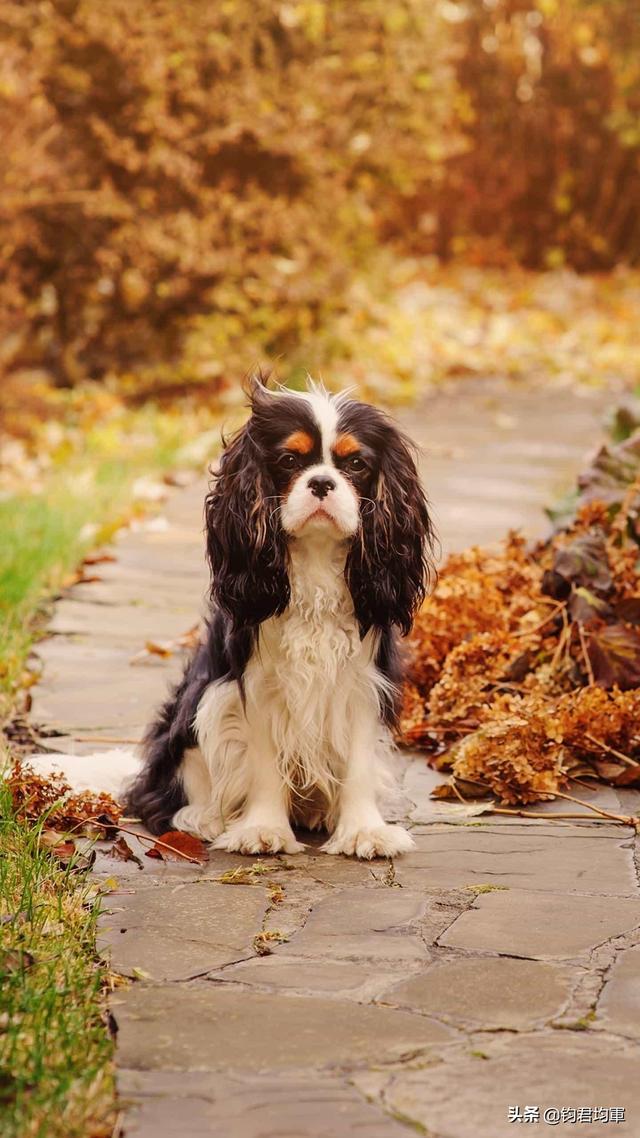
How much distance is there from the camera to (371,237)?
1166 centimetres

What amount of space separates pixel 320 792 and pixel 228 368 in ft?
22.3

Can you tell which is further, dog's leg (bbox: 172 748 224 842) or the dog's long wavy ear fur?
dog's leg (bbox: 172 748 224 842)

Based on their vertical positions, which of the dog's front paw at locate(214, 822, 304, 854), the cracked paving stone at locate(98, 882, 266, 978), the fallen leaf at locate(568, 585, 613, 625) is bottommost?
the cracked paving stone at locate(98, 882, 266, 978)

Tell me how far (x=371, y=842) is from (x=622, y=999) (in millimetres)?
1044

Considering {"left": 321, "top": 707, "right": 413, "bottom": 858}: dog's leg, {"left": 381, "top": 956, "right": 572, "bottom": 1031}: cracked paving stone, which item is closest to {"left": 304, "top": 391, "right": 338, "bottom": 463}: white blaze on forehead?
{"left": 321, "top": 707, "right": 413, "bottom": 858}: dog's leg

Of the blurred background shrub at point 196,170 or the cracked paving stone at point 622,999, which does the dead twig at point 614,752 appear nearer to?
the cracked paving stone at point 622,999

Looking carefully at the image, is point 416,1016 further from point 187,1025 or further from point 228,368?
point 228,368

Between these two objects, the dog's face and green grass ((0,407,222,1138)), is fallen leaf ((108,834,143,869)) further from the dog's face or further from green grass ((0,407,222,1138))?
the dog's face

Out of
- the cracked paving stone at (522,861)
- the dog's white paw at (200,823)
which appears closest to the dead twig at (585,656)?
the cracked paving stone at (522,861)

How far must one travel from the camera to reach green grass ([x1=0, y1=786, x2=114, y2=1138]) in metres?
2.44

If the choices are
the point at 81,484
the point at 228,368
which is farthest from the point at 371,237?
the point at 81,484

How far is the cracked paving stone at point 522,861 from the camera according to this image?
12.2ft

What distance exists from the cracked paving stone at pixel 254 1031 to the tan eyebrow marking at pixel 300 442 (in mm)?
1322

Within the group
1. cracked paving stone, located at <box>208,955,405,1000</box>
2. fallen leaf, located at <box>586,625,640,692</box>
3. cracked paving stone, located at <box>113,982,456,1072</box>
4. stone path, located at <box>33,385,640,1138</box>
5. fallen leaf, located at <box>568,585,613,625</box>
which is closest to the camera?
stone path, located at <box>33,385,640,1138</box>
